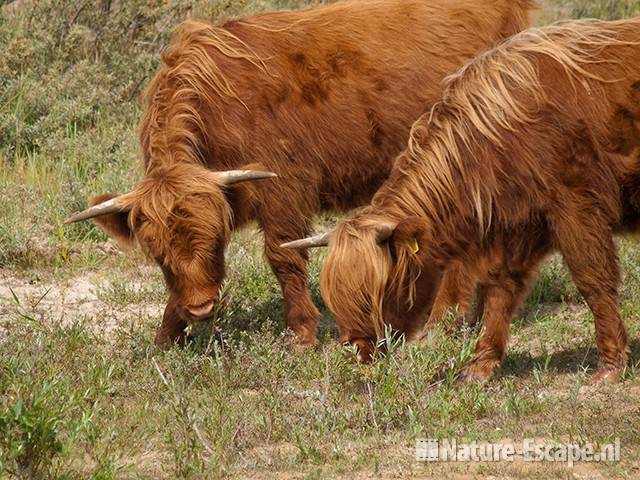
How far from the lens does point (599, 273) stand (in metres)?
6.18

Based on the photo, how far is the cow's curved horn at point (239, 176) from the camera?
6.62m

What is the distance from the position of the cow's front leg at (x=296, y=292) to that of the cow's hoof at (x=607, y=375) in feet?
5.67

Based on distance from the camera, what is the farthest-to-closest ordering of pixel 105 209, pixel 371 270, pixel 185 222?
1. pixel 105 209
2. pixel 185 222
3. pixel 371 270

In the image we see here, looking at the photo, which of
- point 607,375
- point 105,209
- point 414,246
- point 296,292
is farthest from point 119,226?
point 607,375

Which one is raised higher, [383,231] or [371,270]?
[383,231]

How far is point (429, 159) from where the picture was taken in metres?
6.23

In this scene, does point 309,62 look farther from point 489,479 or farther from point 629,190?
point 489,479

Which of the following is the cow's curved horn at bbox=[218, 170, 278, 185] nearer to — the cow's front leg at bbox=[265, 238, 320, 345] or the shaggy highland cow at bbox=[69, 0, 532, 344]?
the shaggy highland cow at bbox=[69, 0, 532, 344]

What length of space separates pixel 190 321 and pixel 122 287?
4.79 feet

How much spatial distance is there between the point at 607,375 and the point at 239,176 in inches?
87.9

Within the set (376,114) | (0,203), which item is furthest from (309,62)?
(0,203)

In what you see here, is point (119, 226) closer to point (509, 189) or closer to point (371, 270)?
point (371, 270)

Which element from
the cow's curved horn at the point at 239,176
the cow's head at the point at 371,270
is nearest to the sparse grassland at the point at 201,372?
the cow's head at the point at 371,270

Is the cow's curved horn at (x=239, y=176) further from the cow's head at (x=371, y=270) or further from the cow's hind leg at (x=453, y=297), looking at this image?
the cow's hind leg at (x=453, y=297)
